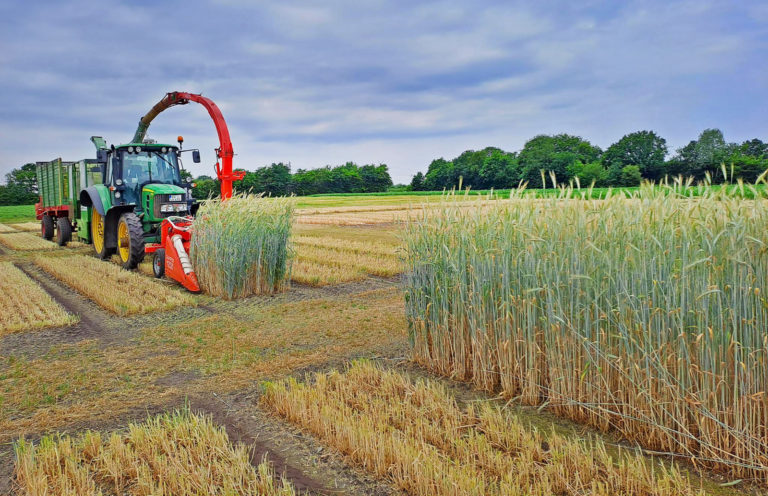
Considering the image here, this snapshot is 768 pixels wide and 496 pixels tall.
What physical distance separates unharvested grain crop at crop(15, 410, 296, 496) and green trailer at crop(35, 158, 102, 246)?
10969mm

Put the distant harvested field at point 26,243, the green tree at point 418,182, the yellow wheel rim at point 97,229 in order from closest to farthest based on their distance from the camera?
the yellow wheel rim at point 97,229
the distant harvested field at point 26,243
the green tree at point 418,182

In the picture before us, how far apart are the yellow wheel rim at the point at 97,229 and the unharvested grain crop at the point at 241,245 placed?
5544mm

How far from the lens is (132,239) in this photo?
441 inches

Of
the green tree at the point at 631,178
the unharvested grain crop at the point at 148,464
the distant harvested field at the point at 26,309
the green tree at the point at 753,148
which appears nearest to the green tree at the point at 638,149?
the green tree at the point at 753,148

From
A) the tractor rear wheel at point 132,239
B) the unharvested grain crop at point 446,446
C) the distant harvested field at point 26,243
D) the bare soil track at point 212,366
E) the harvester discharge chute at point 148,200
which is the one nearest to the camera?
the unharvested grain crop at point 446,446

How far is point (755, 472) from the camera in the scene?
3355 mm

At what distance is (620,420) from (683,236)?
4.60 feet

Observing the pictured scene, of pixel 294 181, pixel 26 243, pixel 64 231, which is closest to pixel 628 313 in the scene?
pixel 64 231

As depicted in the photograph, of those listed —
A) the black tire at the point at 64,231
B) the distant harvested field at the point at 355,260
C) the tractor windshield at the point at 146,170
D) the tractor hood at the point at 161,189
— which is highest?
the tractor windshield at the point at 146,170

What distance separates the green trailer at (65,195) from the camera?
1460 centimetres

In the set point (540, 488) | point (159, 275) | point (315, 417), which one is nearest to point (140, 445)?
point (315, 417)

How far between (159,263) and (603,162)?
19.2 metres

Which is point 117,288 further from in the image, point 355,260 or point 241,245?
point 355,260

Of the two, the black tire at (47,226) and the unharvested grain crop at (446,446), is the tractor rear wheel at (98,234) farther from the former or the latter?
the unharvested grain crop at (446,446)
